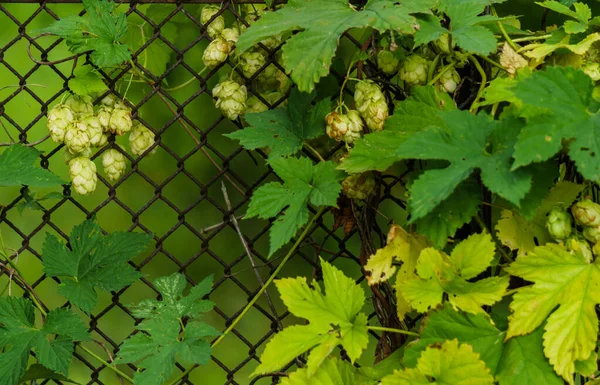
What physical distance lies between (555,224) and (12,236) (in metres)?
1.21

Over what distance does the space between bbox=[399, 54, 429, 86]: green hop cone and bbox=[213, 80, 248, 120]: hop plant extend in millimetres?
329

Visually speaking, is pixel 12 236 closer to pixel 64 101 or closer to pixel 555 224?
pixel 64 101

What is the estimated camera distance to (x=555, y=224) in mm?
1342

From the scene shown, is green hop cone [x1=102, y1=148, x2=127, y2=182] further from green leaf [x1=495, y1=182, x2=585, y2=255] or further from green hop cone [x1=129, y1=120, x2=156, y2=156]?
green leaf [x1=495, y1=182, x2=585, y2=255]

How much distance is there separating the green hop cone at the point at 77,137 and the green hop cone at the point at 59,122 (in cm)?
1

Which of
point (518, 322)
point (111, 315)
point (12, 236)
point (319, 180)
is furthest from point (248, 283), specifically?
point (518, 322)

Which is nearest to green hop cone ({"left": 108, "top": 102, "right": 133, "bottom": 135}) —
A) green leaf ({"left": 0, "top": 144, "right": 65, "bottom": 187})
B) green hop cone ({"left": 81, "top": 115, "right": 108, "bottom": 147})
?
green hop cone ({"left": 81, "top": 115, "right": 108, "bottom": 147})

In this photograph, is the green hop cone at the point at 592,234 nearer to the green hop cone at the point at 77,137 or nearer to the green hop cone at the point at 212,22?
the green hop cone at the point at 212,22

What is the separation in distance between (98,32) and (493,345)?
3.07ft

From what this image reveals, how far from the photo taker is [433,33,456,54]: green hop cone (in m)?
1.45

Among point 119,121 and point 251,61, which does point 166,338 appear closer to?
point 119,121

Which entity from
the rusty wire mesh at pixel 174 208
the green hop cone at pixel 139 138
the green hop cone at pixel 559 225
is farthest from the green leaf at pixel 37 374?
the green hop cone at pixel 559 225

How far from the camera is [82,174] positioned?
60.6 inches

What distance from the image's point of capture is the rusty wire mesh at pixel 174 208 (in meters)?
1.67
